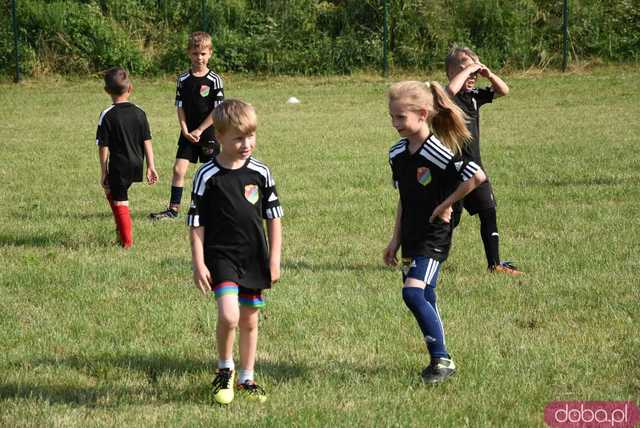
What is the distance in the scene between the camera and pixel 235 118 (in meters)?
4.65

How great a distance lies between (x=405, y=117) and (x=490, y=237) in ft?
9.18

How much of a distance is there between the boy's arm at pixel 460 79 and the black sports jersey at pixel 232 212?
218 cm

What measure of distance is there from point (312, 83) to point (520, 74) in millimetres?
5815

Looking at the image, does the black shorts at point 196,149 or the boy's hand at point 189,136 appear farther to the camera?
the black shorts at point 196,149

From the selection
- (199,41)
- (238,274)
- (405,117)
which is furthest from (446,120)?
(199,41)

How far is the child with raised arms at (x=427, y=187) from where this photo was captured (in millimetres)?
5082

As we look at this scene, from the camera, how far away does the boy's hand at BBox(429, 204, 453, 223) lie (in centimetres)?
514

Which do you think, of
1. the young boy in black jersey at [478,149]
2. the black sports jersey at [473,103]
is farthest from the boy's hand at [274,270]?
the black sports jersey at [473,103]

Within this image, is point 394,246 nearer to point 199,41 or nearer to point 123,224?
point 123,224

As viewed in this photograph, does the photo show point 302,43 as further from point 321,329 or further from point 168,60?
point 321,329

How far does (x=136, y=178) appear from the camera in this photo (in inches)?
344

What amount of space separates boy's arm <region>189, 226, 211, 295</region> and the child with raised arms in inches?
42.8

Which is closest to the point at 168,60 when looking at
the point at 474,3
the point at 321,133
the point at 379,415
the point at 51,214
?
the point at 474,3

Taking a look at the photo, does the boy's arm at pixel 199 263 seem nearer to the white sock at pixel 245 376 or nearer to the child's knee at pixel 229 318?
the child's knee at pixel 229 318
